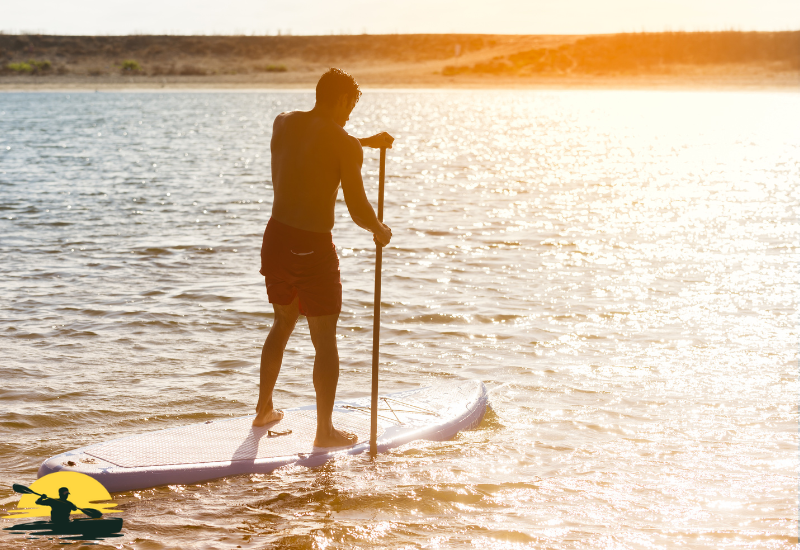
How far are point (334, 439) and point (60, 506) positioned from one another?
1482 mm

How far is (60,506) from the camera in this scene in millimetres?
3963

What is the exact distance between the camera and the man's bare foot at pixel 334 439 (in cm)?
470

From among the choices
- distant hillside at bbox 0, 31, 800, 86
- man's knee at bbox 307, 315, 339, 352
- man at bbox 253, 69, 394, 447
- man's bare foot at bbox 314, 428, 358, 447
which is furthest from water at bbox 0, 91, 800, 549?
distant hillside at bbox 0, 31, 800, 86

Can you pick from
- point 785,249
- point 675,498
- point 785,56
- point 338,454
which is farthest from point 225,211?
point 785,56

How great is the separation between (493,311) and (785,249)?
5.23 metres

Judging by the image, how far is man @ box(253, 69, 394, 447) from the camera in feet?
13.9

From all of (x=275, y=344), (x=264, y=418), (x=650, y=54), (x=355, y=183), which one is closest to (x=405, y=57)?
(x=650, y=54)

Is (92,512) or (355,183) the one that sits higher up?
(355,183)

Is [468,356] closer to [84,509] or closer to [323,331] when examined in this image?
[323,331]

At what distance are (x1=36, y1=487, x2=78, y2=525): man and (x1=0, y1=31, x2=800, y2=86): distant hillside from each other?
294 ft

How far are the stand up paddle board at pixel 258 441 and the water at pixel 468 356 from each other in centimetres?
11

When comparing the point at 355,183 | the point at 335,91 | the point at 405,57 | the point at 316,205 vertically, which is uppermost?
the point at 405,57

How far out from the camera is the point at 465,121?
48781mm

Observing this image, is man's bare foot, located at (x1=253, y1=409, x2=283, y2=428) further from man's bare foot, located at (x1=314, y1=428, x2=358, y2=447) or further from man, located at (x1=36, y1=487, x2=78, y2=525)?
man, located at (x1=36, y1=487, x2=78, y2=525)
